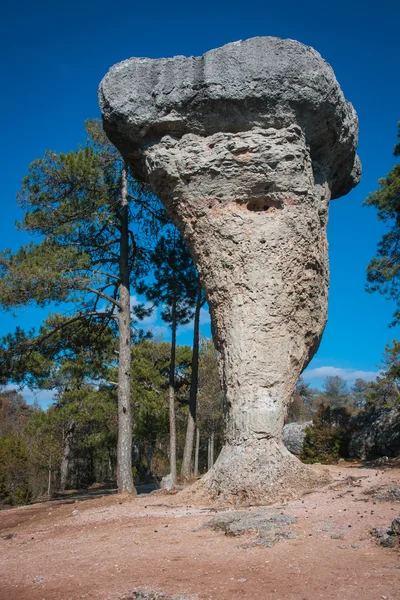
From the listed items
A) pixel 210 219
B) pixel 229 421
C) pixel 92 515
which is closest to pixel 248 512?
pixel 229 421

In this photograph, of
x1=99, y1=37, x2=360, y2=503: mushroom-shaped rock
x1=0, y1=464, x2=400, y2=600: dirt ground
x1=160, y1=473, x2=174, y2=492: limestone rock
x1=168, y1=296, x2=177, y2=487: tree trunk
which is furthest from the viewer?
x1=168, y1=296, x2=177, y2=487: tree trunk

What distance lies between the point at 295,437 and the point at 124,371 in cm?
717

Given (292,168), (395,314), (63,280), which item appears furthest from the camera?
(395,314)

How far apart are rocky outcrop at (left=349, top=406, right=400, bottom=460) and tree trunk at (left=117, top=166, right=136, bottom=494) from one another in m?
6.86

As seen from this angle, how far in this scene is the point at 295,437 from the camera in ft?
52.2

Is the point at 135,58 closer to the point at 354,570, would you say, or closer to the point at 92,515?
the point at 92,515

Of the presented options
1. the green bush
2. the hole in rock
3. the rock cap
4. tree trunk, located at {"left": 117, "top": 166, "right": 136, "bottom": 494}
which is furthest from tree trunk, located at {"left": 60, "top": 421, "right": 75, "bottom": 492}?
the hole in rock

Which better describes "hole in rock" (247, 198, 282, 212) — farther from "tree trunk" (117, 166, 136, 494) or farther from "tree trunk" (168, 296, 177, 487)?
"tree trunk" (168, 296, 177, 487)

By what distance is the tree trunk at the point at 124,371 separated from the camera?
10922 mm

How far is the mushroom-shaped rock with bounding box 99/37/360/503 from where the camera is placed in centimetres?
851

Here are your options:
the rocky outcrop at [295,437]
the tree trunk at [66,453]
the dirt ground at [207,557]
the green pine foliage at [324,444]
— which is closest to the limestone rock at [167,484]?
the dirt ground at [207,557]

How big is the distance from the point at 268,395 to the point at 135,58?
6728mm

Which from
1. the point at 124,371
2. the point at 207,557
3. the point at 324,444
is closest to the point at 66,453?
the point at 124,371

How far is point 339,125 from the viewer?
9391 millimetres
